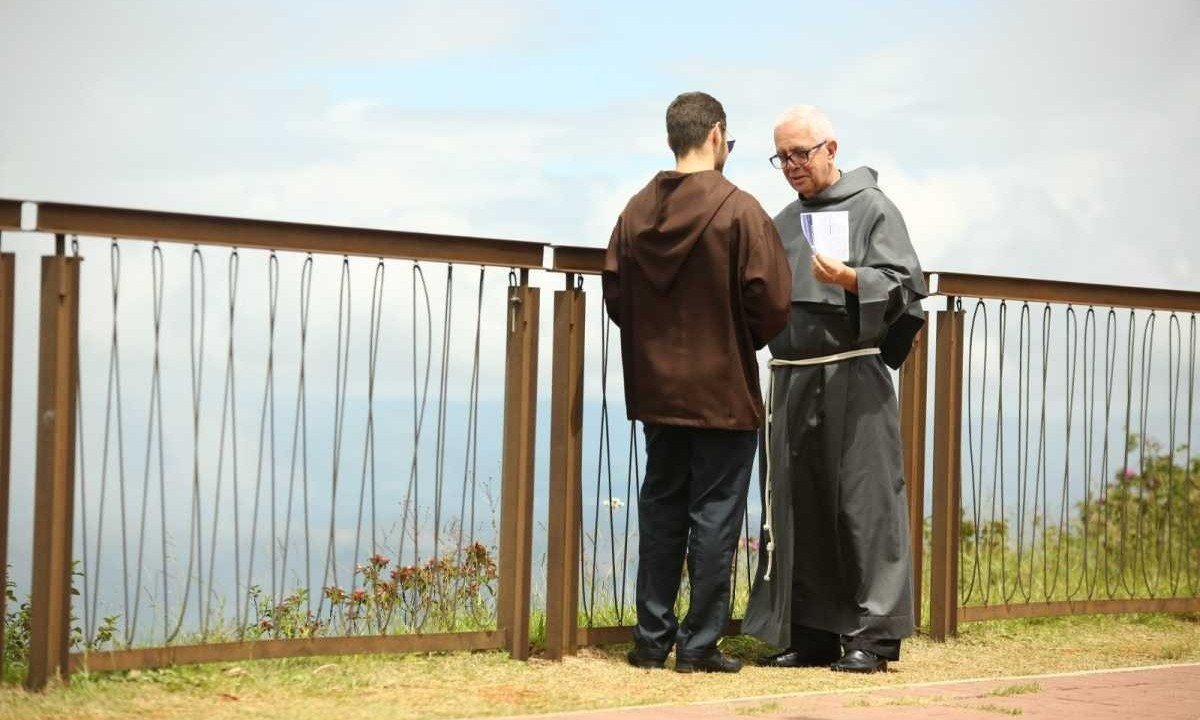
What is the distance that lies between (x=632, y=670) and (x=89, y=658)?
1.86 metres

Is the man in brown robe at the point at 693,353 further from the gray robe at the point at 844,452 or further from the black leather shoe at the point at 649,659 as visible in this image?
the gray robe at the point at 844,452

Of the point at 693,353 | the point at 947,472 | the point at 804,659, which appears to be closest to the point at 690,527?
the point at 693,353

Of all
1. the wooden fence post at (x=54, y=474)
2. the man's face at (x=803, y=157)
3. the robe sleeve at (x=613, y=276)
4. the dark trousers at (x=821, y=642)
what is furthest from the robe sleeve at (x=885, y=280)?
the wooden fence post at (x=54, y=474)

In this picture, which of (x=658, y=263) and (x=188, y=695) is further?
(x=658, y=263)

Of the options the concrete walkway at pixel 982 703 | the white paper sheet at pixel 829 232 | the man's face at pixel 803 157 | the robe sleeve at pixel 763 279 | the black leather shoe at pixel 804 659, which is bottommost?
the black leather shoe at pixel 804 659

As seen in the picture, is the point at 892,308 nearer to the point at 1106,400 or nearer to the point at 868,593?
the point at 868,593

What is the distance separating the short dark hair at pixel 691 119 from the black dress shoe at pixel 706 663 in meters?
1.79

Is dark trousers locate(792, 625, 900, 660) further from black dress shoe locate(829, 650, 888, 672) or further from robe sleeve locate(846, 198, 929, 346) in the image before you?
robe sleeve locate(846, 198, 929, 346)

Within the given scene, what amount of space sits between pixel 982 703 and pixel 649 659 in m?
1.25

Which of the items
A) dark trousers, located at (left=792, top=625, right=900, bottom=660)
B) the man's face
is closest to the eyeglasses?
the man's face

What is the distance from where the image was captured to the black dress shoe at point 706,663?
5.50 m

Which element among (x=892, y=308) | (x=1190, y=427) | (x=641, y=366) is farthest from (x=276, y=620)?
(x=1190, y=427)

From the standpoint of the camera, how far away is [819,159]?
5.71 m

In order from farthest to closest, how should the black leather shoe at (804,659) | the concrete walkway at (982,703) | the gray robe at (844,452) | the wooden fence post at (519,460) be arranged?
the black leather shoe at (804,659) → the gray robe at (844,452) → the wooden fence post at (519,460) → the concrete walkway at (982,703)
